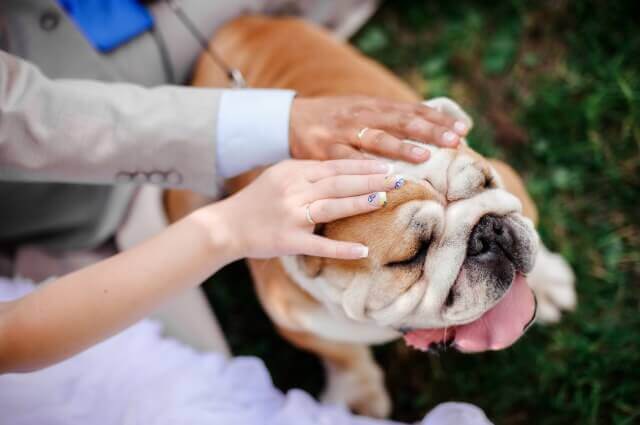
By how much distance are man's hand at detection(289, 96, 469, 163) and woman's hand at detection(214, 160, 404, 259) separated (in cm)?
9

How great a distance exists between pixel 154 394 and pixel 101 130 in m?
0.84

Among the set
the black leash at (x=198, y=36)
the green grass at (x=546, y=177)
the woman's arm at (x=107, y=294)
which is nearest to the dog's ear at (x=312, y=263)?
the woman's arm at (x=107, y=294)

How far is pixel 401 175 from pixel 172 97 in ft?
2.62

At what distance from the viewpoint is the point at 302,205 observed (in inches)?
59.5

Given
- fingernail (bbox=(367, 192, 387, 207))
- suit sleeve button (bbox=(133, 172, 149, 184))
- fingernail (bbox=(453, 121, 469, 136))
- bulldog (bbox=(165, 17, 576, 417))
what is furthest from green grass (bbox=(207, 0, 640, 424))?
fingernail (bbox=(367, 192, 387, 207))

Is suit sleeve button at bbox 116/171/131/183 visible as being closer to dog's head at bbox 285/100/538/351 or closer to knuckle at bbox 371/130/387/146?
dog's head at bbox 285/100/538/351

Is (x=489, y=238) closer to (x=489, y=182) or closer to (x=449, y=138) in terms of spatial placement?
(x=489, y=182)

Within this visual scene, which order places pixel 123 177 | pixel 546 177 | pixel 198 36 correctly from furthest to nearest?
pixel 546 177 → pixel 198 36 → pixel 123 177

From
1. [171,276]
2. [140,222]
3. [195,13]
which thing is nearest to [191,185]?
[171,276]

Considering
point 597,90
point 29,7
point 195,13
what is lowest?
point 597,90

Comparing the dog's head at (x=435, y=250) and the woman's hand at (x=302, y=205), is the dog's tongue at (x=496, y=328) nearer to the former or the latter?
the dog's head at (x=435, y=250)

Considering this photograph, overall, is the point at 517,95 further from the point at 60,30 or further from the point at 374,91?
the point at 60,30

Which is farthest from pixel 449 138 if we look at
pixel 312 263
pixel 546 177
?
pixel 546 177

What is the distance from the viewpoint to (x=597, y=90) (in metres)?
2.72
